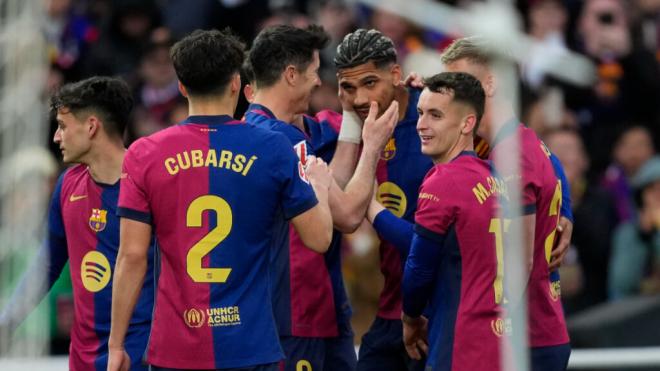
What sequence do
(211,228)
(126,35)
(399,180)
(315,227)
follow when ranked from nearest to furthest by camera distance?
(211,228) → (315,227) → (399,180) → (126,35)

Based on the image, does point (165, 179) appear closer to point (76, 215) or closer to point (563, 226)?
point (76, 215)

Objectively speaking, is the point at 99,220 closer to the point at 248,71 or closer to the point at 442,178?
the point at 248,71

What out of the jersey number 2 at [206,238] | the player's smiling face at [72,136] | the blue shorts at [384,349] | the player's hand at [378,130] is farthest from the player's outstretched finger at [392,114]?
the player's smiling face at [72,136]

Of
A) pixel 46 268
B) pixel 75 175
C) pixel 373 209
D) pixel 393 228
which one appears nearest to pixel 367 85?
pixel 373 209

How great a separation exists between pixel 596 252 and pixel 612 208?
37 centimetres

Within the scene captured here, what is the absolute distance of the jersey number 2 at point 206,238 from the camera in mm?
5293

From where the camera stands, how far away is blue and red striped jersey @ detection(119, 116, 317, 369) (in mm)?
5301

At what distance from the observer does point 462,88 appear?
597 centimetres

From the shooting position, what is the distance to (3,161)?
9008 millimetres

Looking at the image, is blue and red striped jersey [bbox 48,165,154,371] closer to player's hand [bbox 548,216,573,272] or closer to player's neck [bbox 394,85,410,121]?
player's neck [bbox 394,85,410,121]

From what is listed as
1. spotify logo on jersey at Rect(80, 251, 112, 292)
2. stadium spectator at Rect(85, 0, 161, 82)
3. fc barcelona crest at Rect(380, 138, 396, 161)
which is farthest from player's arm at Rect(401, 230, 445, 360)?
stadium spectator at Rect(85, 0, 161, 82)

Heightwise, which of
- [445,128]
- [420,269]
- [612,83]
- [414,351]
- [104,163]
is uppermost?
[445,128]

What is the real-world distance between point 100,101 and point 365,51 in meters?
1.28

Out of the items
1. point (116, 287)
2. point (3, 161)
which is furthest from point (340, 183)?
point (3, 161)
